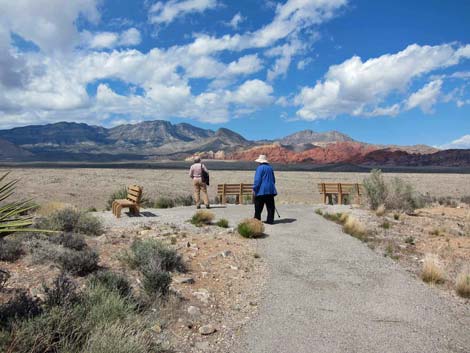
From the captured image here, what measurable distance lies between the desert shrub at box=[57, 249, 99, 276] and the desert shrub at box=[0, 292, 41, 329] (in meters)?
2.07

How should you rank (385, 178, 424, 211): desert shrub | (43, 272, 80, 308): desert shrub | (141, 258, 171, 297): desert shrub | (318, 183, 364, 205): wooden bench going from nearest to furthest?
(43, 272, 80, 308): desert shrub
(141, 258, 171, 297): desert shrub
(385, 178, 424, 211): desert shrub
(318, 183, 364, 205): wooden bench

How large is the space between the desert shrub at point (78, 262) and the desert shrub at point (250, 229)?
14.7 ft

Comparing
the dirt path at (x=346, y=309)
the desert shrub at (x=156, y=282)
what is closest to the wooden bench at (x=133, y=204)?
the dirt path at (x=346, y=309)

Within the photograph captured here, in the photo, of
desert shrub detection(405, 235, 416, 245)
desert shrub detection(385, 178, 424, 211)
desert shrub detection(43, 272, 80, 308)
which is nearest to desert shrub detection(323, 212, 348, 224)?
desert shrub detection(405, 235, 416, 245)

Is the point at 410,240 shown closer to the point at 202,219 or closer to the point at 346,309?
the point at 202,219

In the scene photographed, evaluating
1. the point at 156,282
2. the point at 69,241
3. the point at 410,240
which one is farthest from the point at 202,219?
the point at 156,282

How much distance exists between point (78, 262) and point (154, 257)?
3.92 feet

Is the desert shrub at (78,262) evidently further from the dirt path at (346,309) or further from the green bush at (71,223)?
the green bush at (71,223)

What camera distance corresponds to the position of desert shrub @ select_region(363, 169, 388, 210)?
56.6ft

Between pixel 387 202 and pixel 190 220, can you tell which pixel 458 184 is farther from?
pixel 190 220

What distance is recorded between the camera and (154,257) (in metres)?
7.08

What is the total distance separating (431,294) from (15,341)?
6060 mm

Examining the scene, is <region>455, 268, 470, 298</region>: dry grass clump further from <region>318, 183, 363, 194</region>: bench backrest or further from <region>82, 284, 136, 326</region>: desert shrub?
<region>318, 183, 363, 194</region>: bench backrest

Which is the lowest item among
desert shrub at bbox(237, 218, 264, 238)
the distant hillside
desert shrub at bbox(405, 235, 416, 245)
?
desert shrub at bbox(405, 235, 416, 245)
